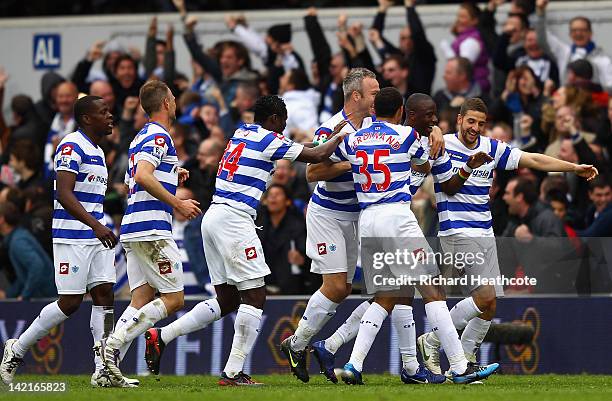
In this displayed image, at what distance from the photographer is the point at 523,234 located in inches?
611

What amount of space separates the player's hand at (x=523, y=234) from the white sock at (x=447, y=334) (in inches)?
123

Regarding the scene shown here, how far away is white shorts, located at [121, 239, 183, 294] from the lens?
12.5 metres

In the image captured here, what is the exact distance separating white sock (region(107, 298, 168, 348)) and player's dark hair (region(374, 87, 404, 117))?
2669 mm

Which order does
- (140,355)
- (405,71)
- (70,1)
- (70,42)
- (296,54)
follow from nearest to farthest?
(140,355), (405,71), (296,54), (70,42), (70,1)

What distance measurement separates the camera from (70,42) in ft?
71.6

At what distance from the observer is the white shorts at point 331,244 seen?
511 inches

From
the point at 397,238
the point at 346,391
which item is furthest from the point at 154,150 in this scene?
the point at 346,391

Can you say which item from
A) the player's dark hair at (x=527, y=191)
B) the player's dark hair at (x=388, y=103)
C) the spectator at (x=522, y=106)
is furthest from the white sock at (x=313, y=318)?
the spectator at (x=522, y=106)

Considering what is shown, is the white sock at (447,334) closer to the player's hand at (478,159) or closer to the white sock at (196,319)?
the player's hand at (478,159)

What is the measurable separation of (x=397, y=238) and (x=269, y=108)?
1.69 meters

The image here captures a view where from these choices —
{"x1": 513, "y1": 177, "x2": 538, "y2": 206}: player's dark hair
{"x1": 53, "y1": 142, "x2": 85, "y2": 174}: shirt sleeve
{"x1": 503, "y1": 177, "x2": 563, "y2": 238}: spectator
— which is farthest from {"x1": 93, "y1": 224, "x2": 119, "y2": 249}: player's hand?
{"x1": 513, "y1": 177, "x2": 538, "y2": 206}: player's dark hair

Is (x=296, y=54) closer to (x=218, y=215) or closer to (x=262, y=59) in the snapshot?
(x=262, y=59)

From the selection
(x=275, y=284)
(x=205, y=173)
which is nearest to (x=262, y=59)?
(x=205, y=173)

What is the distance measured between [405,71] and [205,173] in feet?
9.81
